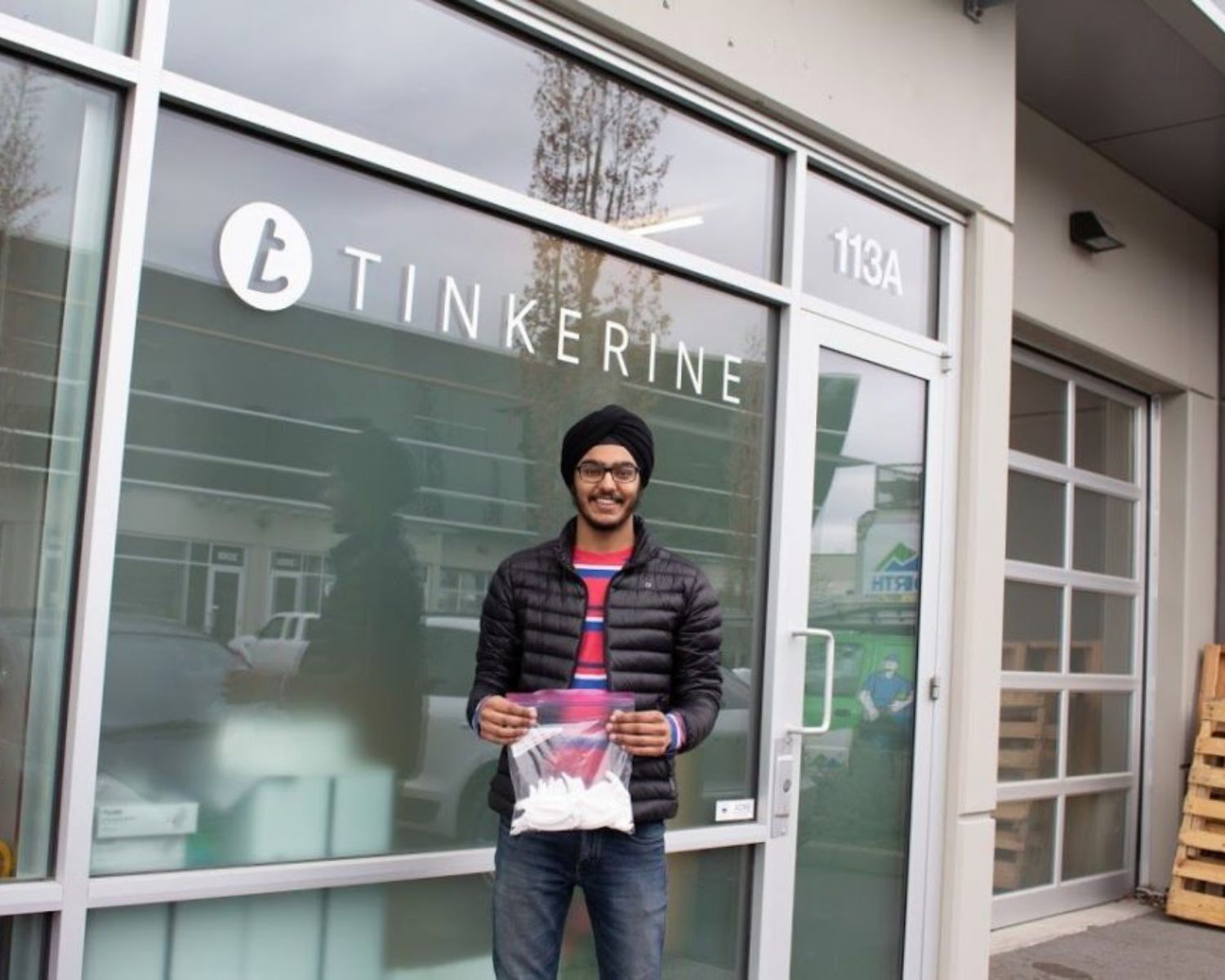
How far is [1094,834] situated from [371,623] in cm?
542

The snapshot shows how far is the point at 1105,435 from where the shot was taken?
7734mm

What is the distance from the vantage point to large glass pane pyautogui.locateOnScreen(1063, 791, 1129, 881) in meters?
7.28

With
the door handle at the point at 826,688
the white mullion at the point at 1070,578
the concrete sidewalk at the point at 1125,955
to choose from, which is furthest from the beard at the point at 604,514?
the white mullion at the point at 1070,578

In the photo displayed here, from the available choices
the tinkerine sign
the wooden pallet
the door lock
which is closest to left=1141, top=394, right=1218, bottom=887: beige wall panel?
the wooden pallet

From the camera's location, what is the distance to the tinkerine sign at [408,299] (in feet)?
10.2

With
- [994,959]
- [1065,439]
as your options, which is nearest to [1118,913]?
[994,959]

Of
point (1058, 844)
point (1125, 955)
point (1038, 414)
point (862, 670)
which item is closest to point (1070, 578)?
point (1038, 414)

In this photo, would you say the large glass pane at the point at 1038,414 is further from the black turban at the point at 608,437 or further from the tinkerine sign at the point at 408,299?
the black turban at the point at 608,437

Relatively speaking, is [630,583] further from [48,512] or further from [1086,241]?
[1086,241]

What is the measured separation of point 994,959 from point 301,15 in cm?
490

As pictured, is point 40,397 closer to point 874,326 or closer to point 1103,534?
point 874,326

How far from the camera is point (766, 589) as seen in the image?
4.41 metres

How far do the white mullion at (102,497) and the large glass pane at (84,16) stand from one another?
4 cm

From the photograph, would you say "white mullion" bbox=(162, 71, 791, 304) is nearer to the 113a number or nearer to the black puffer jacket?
the 113a number
